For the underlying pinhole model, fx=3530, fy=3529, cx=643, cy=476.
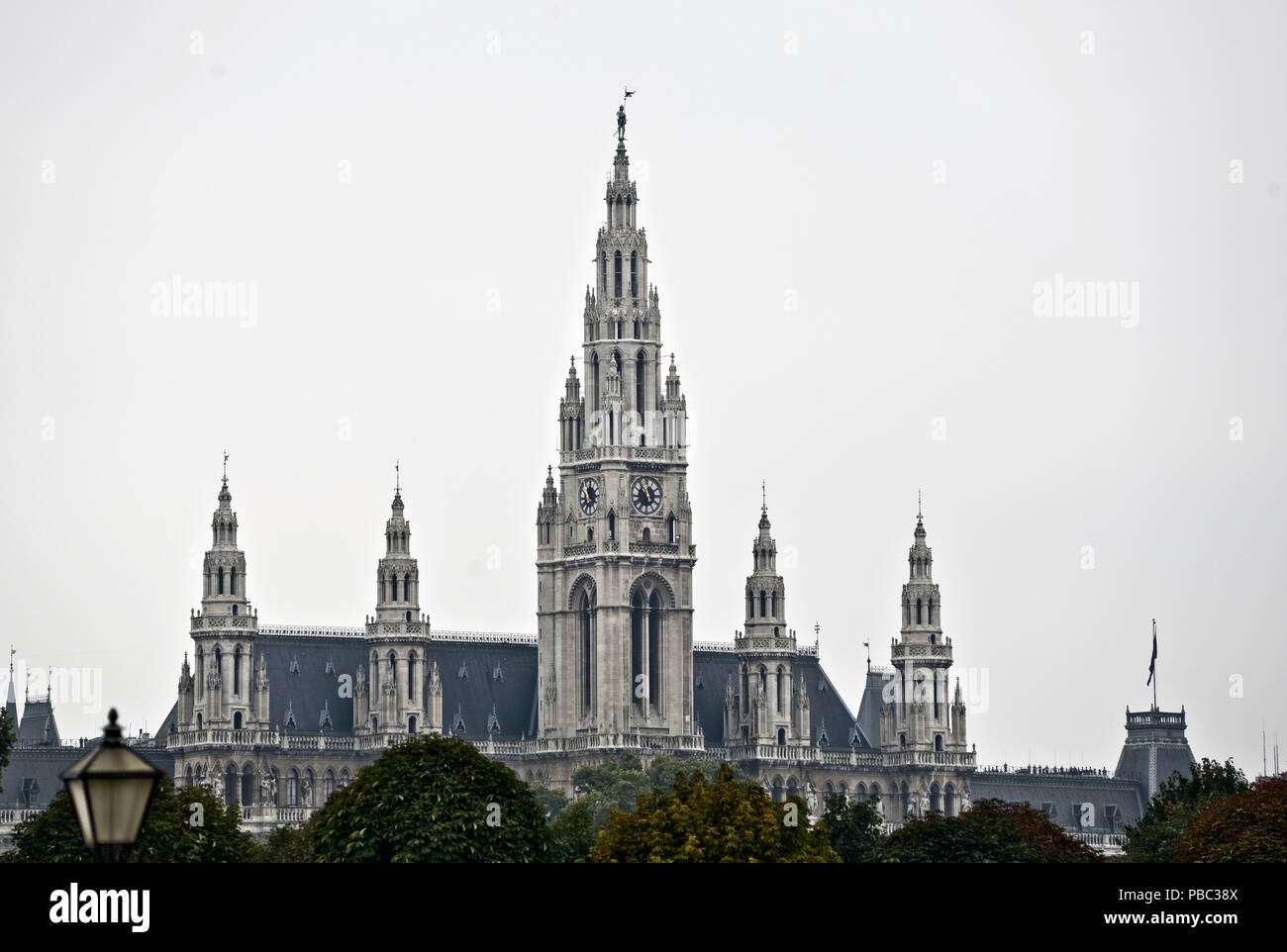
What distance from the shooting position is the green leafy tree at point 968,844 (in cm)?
13500

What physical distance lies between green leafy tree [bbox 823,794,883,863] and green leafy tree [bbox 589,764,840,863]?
103 feet

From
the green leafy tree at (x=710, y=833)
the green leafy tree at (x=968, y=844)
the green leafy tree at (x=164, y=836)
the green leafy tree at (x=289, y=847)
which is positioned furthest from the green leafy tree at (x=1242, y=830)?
the green leafy tree at (x=164, y=836)

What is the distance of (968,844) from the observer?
13638 cm

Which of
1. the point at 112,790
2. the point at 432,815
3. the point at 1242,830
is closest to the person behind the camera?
the point at 112,790

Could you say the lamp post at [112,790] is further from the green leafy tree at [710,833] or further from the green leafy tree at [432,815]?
the green leafy tree at [710,833]

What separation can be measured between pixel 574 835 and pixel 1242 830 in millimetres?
33213

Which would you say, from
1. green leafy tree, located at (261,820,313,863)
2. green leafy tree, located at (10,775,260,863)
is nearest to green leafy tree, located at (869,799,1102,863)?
green leafy tree, located at (261,820,313,863)

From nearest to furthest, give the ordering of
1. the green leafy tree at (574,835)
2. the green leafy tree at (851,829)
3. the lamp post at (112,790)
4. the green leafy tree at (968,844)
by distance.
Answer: the lamp post at (112,790), the green leafy tree at (574,835), the green leafy tree at (968,844), the green leafy tree at (851,829)

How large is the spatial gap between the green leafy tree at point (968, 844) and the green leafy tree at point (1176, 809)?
327cm

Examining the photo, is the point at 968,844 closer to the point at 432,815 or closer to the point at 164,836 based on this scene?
the point at 432,815

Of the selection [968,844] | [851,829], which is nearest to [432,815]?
[968,844]
